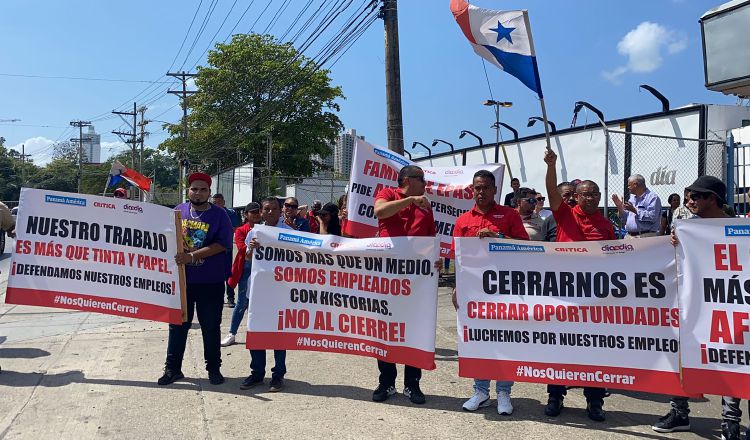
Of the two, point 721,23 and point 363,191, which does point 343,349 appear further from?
point 721,23

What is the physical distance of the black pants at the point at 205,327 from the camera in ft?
18.3

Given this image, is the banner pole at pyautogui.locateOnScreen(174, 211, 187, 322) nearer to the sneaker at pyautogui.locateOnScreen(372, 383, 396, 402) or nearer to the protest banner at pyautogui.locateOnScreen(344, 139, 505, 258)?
the sneaker at pyautogui.locateOnScreen(372, 383, 396, 402)

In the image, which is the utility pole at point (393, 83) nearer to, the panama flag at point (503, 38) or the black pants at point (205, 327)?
the panama flag at point (503, 38)

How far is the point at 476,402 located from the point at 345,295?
1.38 m

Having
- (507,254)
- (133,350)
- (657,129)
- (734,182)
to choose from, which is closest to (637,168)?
(657,129)

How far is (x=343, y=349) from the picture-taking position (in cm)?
520

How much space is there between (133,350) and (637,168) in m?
9.70

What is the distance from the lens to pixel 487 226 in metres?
4.89

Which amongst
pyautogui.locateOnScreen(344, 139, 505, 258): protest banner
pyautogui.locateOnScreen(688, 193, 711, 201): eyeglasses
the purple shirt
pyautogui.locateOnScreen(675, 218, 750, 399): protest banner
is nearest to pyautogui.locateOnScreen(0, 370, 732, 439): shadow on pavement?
pyautogui.locateOnScreen(675, 218, 750, 399): protest banner

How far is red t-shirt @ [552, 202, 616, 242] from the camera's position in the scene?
4.80m

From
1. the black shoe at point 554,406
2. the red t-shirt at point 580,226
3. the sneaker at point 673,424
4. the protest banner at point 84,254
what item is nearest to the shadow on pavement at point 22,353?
the protest banner at point 84,254

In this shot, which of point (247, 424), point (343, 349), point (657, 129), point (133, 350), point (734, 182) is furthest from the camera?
point (657, 129)

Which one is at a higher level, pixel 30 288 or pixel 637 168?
pixel 637 168

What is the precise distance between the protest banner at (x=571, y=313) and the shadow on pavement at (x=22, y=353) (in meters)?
4.68
